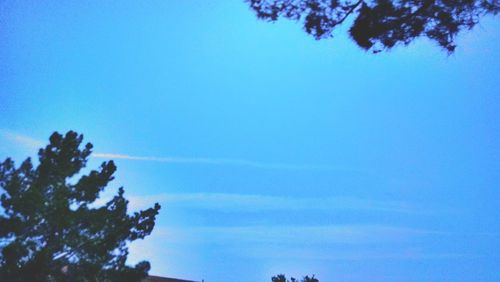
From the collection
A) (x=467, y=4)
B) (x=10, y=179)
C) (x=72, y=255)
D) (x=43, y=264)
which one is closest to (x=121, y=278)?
(x=72, y=255)

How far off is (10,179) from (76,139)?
98.6 inches

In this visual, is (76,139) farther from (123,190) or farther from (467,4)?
(467,4)

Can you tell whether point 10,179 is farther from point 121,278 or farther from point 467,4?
point 467,4

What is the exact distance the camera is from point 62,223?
1296 cm

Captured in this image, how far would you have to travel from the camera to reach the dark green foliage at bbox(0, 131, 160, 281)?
12400 millimetres

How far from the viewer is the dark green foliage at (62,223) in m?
12.4

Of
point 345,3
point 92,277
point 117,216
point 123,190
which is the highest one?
point 345,3

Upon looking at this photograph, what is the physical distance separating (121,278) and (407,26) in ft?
40.3

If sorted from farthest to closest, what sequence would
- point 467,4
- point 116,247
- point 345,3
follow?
point 116,247 → point 345,3 → point 467,4

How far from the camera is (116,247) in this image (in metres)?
14.3

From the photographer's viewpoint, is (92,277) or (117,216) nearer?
(92,277)

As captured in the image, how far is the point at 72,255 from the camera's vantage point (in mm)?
13344

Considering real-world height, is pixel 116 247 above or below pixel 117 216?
below

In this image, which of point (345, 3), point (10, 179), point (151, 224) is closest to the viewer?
point (345, 3)
